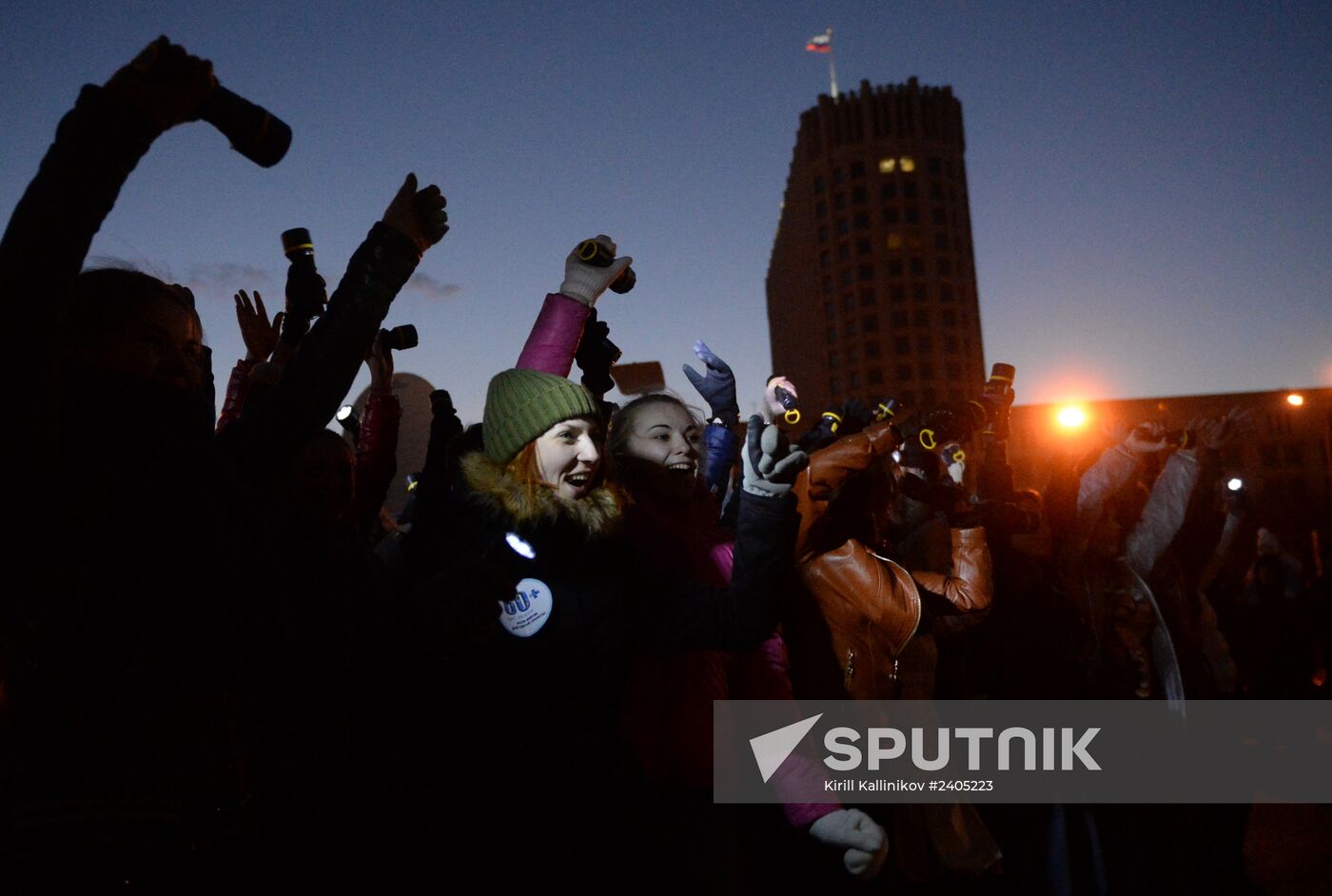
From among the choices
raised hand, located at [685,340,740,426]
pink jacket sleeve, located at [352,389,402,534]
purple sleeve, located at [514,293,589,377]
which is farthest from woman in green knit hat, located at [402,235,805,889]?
raised hand, located at [685,340,740,426]

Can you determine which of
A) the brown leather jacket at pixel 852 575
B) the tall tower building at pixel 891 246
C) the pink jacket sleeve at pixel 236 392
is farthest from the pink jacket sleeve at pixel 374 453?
the tall tower building at pixel 891 246

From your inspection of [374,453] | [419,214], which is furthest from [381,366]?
[419,214]

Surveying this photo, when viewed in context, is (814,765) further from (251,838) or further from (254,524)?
(254,524)

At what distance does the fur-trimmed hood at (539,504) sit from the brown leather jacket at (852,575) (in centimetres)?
88

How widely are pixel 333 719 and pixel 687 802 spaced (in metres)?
1.15

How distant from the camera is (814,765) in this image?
8.42ft

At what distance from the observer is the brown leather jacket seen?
2895mm

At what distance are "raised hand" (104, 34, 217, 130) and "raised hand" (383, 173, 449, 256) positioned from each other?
608 millimetres

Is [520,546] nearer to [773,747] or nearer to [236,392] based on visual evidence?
[773,747]

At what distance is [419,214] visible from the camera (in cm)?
184

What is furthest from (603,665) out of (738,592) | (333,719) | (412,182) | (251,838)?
(412,182)

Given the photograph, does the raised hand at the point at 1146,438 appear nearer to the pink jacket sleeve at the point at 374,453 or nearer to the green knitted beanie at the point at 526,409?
the green knitted beanie at the point at 526,409

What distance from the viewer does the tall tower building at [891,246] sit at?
71.6m

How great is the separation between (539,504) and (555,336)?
856 millimetres
